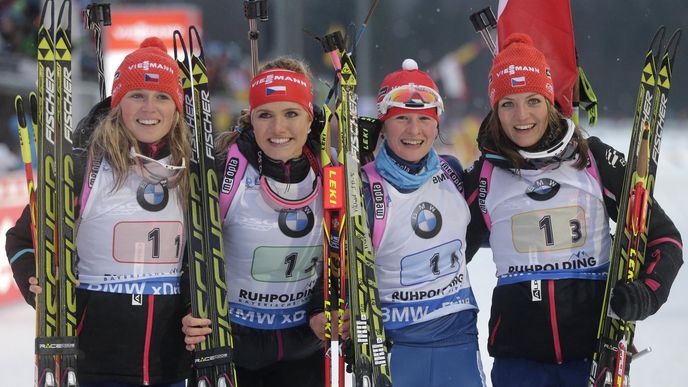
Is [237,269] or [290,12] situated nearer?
[237,269]

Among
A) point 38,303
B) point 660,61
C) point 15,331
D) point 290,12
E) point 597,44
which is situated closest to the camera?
point 38,303

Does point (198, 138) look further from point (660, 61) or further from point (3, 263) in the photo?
point (3, 263)

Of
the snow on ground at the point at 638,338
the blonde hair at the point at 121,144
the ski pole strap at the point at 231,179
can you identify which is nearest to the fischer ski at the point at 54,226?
the blonde hair at the point at 121,144

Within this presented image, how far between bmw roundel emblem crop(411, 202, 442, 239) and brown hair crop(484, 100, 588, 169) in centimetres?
34

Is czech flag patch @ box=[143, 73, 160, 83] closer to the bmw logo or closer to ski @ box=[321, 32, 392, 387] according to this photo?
ski @ box=[321, 32, 392, 387]

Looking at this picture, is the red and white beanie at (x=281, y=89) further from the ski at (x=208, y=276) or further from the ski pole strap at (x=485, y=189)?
the ski pole strap at (x=485, y=189)

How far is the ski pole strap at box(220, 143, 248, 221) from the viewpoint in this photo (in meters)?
3.32

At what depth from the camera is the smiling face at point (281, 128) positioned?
10.8ft

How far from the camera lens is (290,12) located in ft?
43.3

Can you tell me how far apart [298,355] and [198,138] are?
89cm

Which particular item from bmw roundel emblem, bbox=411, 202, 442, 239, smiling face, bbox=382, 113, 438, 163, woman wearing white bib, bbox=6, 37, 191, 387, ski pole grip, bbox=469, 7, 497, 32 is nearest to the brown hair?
smiling face, bbox=382, 113, 438, 163

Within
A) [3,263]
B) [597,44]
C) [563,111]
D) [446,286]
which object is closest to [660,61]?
[563,111]

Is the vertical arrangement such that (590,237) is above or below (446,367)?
above

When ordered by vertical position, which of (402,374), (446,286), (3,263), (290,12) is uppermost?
(290,12)
